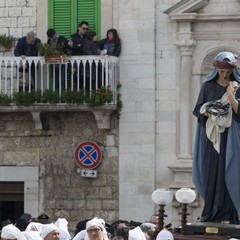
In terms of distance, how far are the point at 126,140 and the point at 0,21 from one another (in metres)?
3.26

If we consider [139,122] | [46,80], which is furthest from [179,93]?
[46,80]

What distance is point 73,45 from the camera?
955 inches

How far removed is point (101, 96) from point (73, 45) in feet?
3.76

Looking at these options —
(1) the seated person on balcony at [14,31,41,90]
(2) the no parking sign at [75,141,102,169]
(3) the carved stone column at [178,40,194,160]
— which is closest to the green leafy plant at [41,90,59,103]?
(1) the seated person on balcony at [14,31,41,90]

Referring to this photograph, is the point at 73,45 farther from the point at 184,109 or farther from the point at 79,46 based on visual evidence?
the point at 184,109

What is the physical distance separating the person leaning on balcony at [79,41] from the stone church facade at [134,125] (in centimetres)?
44

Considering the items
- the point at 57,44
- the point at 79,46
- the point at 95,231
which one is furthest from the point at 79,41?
the point at 95,231

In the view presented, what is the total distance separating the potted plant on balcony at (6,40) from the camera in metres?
24.8

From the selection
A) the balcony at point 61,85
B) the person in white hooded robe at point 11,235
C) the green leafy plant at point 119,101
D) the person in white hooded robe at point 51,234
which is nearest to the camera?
the person in white hooded robe at point 11,235

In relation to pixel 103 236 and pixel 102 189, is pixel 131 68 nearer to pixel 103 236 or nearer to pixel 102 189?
pixel 102 189

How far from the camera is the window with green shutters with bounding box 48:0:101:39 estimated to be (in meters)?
24.7

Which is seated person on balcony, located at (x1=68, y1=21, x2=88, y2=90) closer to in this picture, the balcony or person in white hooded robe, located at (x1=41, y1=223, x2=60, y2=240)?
the balcony

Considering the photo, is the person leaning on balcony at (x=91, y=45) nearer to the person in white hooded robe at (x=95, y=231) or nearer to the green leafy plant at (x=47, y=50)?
→ the green leafy plant at (x=47, y=50)

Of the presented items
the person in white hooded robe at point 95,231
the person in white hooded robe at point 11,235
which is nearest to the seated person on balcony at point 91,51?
the person in white hooded robe at point 11,235
